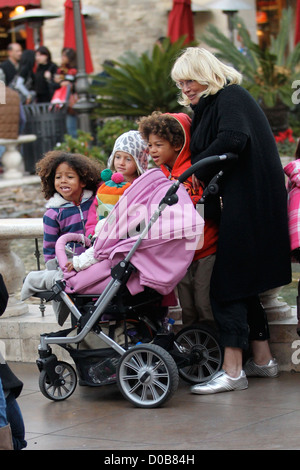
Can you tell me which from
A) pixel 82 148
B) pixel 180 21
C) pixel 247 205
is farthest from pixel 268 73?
pixel 247 205

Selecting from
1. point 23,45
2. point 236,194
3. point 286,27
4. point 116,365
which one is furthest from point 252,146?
point 23,45

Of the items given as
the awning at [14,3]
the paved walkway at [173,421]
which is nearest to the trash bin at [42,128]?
the awning at [14,3]

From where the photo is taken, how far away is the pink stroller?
17.3ft

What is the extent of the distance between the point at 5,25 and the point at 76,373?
21157mm

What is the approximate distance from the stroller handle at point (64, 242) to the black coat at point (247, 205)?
82cm

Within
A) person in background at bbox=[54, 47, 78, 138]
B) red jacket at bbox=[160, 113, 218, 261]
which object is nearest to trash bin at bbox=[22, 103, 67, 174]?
person in background at bbox=[54, 47, 78, 138]

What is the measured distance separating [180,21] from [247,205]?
18.2 meters

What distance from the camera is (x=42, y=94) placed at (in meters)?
18.4

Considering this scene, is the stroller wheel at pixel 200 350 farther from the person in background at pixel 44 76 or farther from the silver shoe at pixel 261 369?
the person in background at pixel 44 76

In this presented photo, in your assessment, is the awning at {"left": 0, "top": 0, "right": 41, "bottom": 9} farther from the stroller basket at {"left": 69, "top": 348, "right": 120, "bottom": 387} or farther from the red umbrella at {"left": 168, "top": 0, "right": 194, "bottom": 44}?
the stroller basket at {"left": 69, "top": 348, "right": 120, "bottom": 387}

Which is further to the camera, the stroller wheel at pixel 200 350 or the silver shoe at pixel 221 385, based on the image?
the stroller wheel at pixel 200 350

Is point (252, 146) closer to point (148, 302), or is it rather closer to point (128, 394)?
point (148, 302)

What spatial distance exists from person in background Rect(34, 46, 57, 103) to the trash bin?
68 centimetres

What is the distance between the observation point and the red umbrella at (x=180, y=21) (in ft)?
75.0
